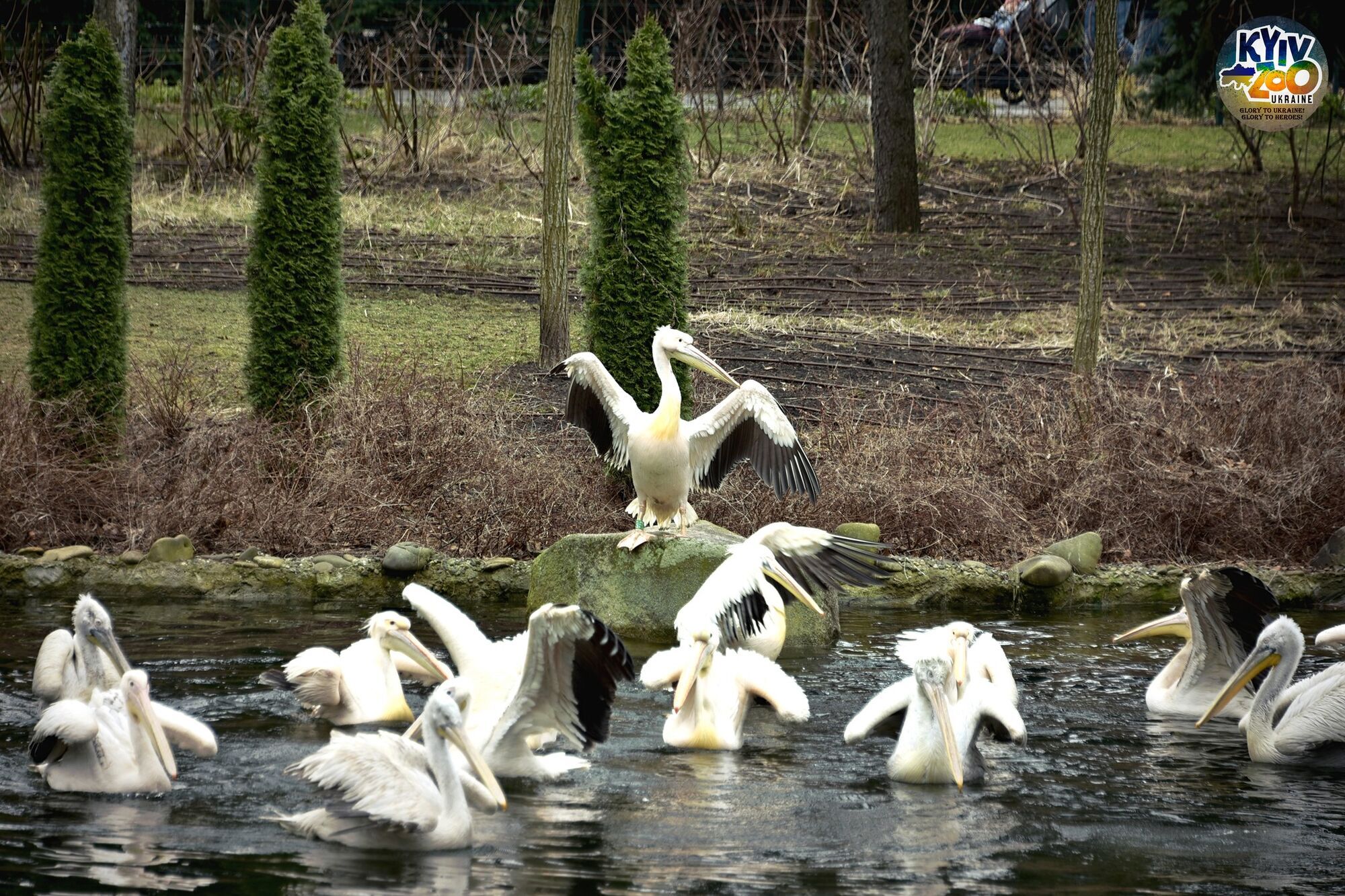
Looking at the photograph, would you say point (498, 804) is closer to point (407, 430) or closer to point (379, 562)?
point (379, 562)

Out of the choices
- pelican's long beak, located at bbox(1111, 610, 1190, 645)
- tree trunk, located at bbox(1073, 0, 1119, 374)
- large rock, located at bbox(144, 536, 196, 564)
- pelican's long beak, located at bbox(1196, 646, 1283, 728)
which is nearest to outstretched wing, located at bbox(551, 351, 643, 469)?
large rock, located at bbox(144, 536, 196, 564)

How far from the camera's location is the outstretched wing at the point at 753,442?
Result: 879 centimetres

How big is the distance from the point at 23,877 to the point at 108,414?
6.22 m

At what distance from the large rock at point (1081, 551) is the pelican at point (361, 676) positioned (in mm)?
4086

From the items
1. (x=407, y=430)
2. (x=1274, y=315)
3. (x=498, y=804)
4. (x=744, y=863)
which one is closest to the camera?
(x=744, y=863)

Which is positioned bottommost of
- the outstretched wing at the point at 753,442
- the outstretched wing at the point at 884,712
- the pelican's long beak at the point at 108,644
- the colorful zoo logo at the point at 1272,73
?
the outstretched wing at the point at 884,712

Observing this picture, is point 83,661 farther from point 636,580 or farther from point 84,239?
point 84,239

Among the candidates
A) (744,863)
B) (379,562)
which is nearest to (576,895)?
(744,863)

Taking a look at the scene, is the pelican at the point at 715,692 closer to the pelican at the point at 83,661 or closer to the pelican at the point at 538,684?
the pelican at the point at 538,684

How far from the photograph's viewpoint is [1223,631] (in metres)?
7.45

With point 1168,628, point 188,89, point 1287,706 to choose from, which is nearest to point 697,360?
point 1168,628

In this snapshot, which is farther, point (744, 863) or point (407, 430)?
point (407, 430)

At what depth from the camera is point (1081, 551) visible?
31.1 feet

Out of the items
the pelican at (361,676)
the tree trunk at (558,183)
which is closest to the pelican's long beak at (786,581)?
the pelican at (361,676)
